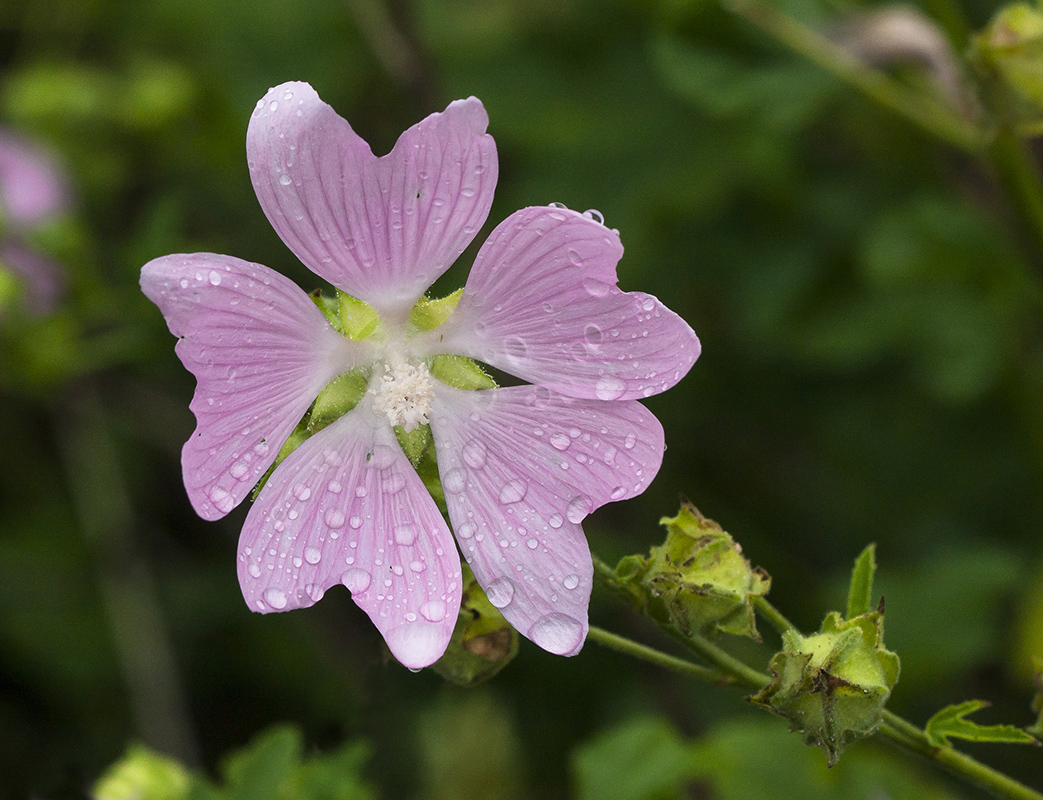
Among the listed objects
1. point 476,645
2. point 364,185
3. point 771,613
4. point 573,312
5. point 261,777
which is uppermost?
point 364,185

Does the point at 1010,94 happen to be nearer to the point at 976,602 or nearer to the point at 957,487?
the point at 976,602

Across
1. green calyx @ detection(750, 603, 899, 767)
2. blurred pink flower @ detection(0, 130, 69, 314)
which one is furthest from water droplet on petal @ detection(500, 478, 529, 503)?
blurred pink flower @ detection(0, 130, 69, 314)

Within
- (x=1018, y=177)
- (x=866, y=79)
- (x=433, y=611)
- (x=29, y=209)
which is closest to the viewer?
(x=433, y=611)

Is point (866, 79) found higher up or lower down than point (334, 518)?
higher up

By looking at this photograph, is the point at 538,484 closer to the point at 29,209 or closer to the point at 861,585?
the point at 861,585

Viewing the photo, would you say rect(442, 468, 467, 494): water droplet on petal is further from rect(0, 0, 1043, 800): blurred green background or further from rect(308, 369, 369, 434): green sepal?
rect(0, 0, 1043, 800): blurred green background

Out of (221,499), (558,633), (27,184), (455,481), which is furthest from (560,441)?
(27,184)

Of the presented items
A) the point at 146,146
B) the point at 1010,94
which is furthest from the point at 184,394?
the point at 1010,94

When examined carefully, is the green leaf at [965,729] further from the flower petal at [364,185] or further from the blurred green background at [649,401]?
the blurred green background at [649,401]
